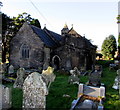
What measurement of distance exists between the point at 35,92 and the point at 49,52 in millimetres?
15203

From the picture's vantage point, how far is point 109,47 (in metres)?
33.4

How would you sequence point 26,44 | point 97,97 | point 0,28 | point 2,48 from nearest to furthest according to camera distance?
point 97,97 → point 26,44 → point 0,28 → point 2,48

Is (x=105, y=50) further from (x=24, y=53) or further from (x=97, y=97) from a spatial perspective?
(x=97, y=97)

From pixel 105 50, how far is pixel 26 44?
23949 millimetres

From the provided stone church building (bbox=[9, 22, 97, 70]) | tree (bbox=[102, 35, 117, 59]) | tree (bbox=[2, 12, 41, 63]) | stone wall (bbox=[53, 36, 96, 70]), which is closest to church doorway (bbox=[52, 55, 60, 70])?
stone church building (bbox=[9, 22, 97, 70])

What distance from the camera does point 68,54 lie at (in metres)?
18.9

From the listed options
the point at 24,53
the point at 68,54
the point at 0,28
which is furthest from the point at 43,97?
the point at 0,28

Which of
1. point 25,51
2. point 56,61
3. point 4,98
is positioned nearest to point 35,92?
point 4,98

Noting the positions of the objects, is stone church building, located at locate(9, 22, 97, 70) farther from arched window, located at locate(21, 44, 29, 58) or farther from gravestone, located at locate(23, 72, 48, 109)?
gravestone, located at locate(23, 72, 48, 109)

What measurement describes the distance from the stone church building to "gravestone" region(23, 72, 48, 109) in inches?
526

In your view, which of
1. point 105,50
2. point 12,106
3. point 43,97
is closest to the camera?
point 43,97

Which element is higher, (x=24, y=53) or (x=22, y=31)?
(x=22, y=31)

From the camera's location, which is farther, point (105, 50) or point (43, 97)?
point (105, 50)

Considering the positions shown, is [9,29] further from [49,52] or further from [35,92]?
[35,92]
